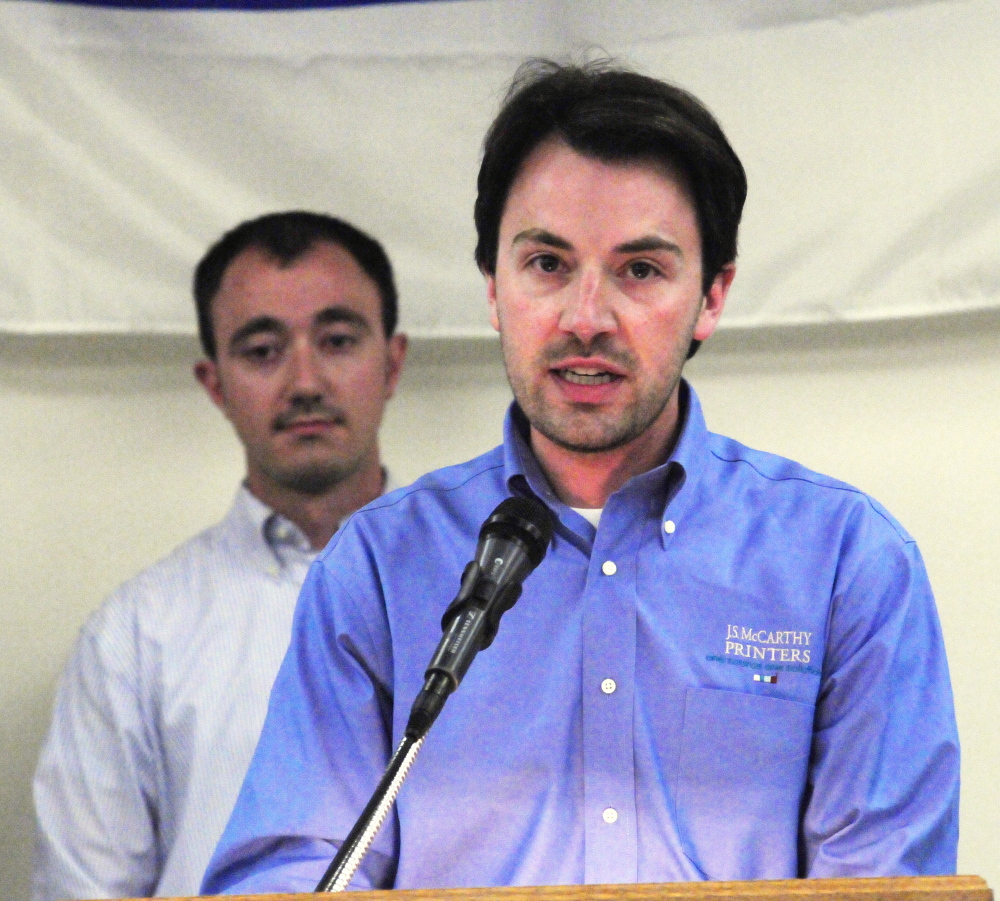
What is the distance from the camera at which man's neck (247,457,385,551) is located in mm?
2818

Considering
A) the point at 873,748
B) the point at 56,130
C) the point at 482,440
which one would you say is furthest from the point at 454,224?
the point at 873,748

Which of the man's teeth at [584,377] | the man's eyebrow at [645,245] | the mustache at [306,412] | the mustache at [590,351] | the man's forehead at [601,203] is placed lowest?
the man's teeth at [584,377]

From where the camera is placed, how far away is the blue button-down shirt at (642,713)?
60.1 inches

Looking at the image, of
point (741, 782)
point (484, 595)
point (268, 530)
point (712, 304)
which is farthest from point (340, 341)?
point (484, 595)

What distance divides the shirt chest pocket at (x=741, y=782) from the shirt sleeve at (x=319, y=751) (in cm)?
32

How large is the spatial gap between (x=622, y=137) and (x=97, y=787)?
1504 millimetres

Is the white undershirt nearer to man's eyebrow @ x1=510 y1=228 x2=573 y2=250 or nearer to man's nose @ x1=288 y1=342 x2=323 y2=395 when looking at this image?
man's eyebrow @ x1=510 y1=228 x2=573 y2=250

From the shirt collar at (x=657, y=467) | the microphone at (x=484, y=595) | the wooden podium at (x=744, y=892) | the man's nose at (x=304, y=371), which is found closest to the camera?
the wooden podium at (x=744, y=892)

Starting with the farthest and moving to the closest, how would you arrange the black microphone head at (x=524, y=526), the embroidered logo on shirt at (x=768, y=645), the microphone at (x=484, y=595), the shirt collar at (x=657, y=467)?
the shirt collar at (x=657, y=467) → the embroidered logo on shirt at (x=768, y=645) → the black microphone head at (x=524, y=526) → the microphone at (x=484, y=595)

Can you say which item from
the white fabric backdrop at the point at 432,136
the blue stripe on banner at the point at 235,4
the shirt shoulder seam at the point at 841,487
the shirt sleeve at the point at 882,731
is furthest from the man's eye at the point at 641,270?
the blue stripe on banner at the point at 235,4

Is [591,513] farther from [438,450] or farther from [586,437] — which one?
[438,450]

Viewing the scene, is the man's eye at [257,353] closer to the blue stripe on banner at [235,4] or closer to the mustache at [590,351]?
the blue stripe on banner at [235,4]

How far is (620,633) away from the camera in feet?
5.35

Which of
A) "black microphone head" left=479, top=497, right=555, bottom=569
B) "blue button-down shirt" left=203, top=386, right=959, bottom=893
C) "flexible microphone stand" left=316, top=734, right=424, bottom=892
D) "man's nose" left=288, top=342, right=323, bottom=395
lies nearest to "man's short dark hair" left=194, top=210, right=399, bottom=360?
"man's nose" left=288, top=342, right=323, bottom=395
